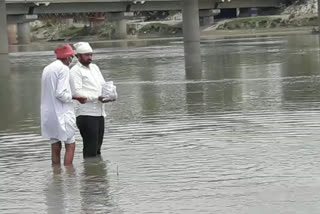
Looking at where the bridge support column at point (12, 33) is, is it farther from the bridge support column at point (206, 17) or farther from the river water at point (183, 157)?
the river water at point (183, 157)

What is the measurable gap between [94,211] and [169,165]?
248 cm

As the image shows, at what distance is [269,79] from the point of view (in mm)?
23109

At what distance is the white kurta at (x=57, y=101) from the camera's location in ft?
31.8

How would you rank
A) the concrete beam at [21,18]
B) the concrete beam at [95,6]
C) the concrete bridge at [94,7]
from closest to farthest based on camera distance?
the concrete beam at [95,6]
the concrete bridge at [94,7]
the concrete beam at [21,18]

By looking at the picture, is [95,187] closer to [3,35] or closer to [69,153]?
[69,153]

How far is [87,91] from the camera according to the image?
33.9 feet

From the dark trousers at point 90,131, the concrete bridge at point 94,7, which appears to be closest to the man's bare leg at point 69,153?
the dark trousers at point 90,131

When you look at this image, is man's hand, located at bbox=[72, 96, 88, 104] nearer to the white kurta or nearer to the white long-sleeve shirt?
the white long-sleeve shirt

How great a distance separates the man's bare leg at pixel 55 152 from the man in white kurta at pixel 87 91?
0.44 meters

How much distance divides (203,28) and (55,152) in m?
101

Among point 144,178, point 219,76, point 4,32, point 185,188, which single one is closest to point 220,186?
point 185,188

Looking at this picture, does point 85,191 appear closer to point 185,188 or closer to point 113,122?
point 185,188

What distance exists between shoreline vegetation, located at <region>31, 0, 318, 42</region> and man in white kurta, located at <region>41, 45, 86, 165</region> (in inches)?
2878

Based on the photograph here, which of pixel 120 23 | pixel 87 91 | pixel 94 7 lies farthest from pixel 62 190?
pixel 120 23
